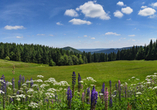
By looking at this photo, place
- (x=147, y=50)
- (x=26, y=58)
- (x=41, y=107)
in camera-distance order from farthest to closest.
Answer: (x=26, y=58) → (x=147, y=50) → (x=41, y=107)

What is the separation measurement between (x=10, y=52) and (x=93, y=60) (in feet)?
323

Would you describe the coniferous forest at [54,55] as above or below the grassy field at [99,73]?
above

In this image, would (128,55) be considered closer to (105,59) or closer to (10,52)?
(105,59)

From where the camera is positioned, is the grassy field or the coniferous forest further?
the coniferous forest

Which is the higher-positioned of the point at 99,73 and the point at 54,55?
the point at 54,55

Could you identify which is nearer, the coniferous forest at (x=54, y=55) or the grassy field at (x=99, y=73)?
the grassy field at (x=99, y=73)

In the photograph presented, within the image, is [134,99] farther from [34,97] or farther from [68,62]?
[68,62]

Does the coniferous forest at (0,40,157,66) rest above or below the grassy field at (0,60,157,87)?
above

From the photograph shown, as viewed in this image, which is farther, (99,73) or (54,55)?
(54,55)

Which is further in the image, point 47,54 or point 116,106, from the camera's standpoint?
point 47,54

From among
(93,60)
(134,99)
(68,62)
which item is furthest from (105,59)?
(134,99)

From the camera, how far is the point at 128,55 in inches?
4764

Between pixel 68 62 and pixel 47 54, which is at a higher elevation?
pixel 47 54

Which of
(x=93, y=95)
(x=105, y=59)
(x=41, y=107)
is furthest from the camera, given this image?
(x=105, y=59)
